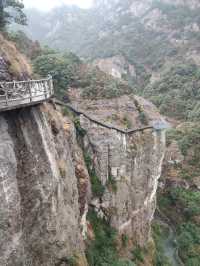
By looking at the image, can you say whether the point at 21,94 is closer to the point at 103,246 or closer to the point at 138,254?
the point at 103,246

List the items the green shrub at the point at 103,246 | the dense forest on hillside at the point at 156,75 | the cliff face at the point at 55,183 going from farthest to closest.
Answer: the dense forest on hillside at the point at 156,75
the green shrub at the point at 103,246
the cliff face at the point at 55,183

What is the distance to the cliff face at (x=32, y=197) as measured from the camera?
13.6m

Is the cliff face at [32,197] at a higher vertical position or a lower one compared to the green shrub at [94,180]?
Answer: higher

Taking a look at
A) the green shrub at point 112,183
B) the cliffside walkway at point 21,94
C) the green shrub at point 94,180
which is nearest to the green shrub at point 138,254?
the green shrub at point 112,183

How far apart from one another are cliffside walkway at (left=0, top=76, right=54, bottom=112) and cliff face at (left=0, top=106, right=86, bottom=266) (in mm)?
778

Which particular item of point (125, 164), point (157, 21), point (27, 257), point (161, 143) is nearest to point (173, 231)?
point (161, 143)

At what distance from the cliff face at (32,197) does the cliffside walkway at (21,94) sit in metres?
0.78

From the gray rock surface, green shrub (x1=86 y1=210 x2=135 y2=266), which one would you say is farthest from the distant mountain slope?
green shrub (x1=86 y1=210 x2=135 y2=266)

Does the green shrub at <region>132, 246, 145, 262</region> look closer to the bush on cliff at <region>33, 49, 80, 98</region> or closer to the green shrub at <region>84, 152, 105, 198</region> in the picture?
the green shrub at <region>84, 152, 105, 198</region>

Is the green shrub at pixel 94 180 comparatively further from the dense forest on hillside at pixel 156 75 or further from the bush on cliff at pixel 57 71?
the bush on cliff at pixel 57 71

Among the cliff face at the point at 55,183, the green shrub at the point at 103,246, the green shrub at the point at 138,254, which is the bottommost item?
the green shrub at the point at 138,254

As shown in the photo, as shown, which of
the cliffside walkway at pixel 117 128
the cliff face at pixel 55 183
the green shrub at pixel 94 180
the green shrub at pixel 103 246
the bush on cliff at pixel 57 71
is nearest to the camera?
the cliff face at pixel 55 183

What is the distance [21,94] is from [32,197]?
15.8 feet

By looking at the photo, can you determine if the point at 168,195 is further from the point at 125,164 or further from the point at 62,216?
the point at 62,216
